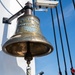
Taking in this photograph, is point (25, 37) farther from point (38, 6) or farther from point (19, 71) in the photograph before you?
point (38, 6)

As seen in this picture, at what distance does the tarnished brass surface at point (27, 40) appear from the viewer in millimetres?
1447

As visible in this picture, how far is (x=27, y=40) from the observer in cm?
143

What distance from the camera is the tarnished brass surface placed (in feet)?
4.75

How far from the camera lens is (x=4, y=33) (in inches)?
74.0

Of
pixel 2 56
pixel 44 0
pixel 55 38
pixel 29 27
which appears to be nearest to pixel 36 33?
pixel 29 27

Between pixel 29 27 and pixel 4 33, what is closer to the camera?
pixel 29 27

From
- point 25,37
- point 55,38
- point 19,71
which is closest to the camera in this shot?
point 25,37

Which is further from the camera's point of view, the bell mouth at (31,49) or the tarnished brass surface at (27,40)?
the bell mouth at (31,49)

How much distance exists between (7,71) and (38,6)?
910mm

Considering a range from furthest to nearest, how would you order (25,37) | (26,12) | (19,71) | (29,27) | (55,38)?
(55,38) < (19,71) < (26,12) < (29,27) < (25,37)

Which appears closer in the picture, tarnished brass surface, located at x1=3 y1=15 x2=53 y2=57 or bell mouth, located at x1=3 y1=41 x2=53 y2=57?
tarnished brass surface, located at x1=3 y1=15 x2=53 y2=57

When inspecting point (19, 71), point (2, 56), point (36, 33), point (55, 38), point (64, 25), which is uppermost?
point (64, 25)

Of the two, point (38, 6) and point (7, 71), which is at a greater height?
point (38, 6)

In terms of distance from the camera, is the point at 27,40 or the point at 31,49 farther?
the point at 31,49
